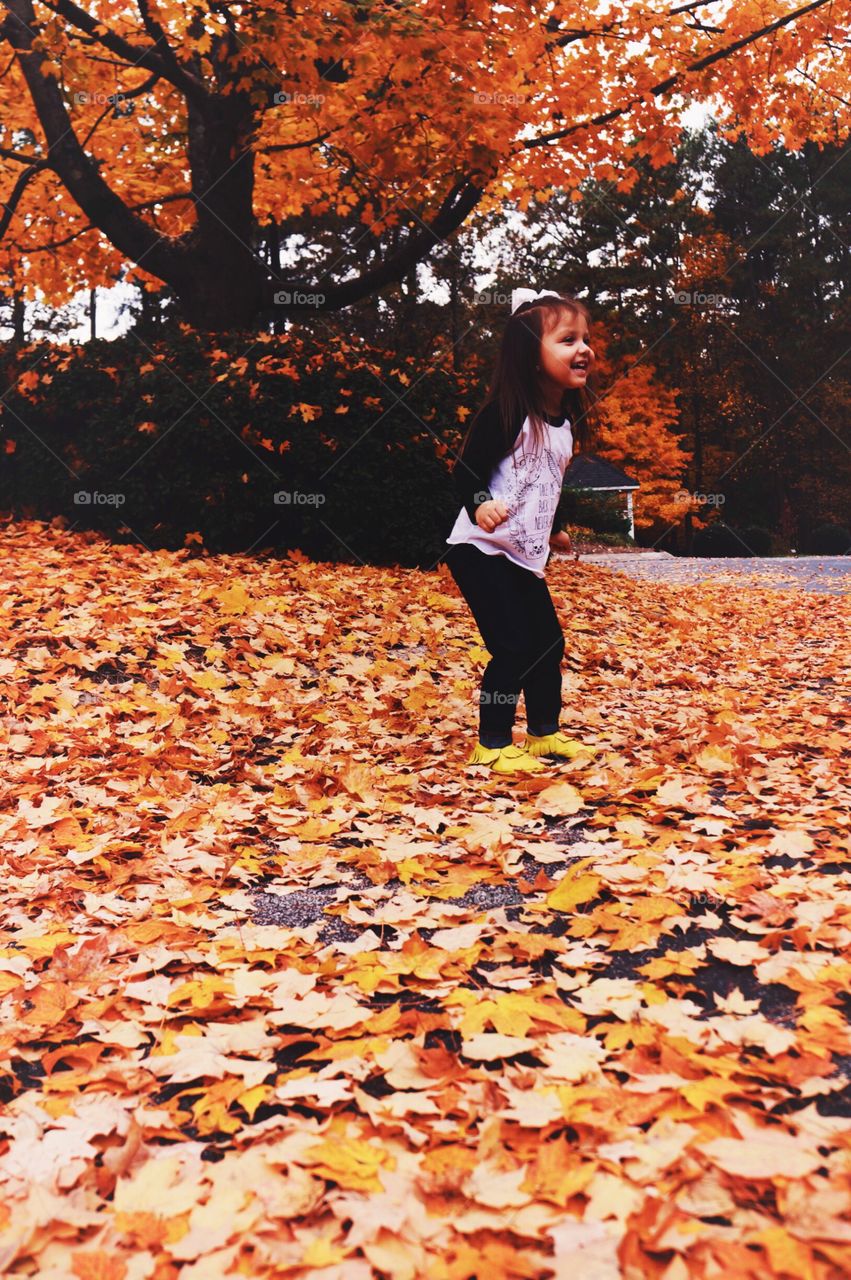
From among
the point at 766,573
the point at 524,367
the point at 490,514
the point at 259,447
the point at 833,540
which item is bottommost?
the point at 833,540

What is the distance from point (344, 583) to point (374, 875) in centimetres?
488

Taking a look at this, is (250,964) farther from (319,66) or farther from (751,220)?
(751,220)

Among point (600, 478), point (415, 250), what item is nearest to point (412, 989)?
point (415, 250)

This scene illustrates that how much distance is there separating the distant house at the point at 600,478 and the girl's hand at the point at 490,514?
2679 centimetres

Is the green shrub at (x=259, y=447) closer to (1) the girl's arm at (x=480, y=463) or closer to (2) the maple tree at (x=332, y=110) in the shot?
(2) the maple tree at (x=332, y=110)

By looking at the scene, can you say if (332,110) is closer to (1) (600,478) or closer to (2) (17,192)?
(2) (17,192)

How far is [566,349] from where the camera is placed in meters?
3.97

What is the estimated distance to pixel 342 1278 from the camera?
4.94ft

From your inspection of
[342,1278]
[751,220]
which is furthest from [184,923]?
[751,220]

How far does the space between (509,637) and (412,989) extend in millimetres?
1897

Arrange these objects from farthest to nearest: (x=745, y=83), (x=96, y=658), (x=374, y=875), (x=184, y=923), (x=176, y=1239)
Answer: (x=745, y=83)
(x=96, y=658)
(x=374, y=875)
(x=184, y=923)
(x=176, y=1239)

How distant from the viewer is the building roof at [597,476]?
31666 mm

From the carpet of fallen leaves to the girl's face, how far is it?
1583 millimetres

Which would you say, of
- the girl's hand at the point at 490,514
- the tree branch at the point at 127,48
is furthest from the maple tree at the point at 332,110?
the girl's hand at the point at 490,514
